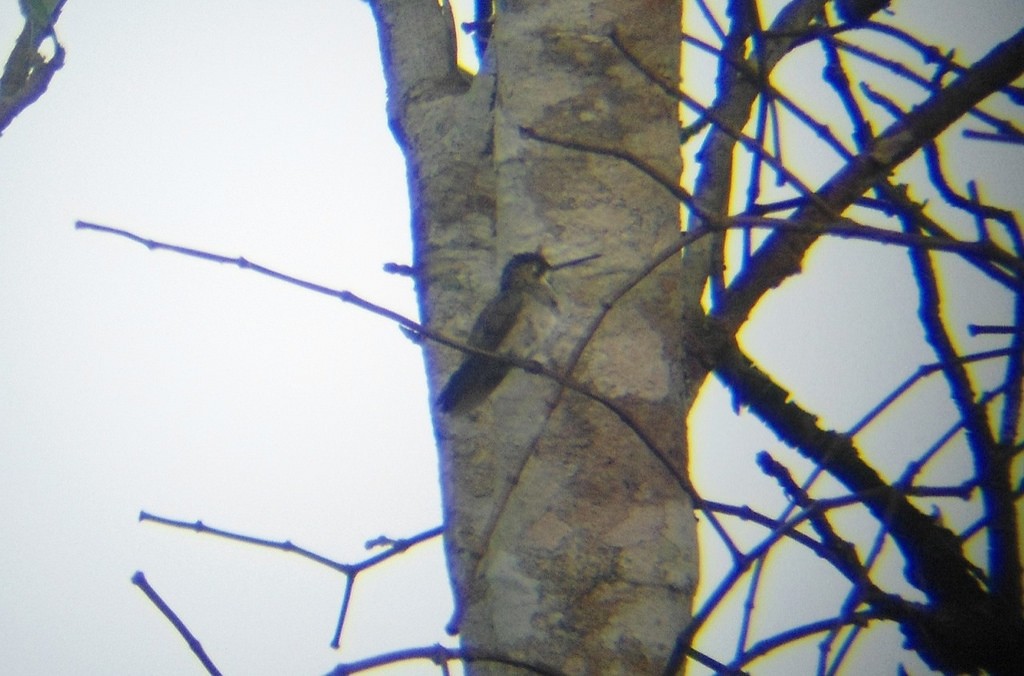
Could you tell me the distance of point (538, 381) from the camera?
108 centimetres

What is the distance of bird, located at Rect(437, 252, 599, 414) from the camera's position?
1093mm

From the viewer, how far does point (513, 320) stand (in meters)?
1.12

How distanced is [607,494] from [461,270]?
16.7 inches

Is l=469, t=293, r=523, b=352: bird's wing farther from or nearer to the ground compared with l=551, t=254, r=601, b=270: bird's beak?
nearer to the ground

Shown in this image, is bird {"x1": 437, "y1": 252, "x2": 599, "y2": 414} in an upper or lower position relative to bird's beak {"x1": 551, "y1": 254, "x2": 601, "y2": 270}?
lower

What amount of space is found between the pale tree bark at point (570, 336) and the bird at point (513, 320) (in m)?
0.02

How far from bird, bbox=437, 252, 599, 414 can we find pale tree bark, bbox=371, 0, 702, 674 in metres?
0.02

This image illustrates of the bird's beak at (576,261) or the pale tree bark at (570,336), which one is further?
the bird's beak at (576,261)

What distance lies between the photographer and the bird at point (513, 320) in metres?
1.09

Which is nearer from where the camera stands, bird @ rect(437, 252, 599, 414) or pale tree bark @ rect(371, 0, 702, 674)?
pale tree bark @ rect(371, 0, 702, 674)

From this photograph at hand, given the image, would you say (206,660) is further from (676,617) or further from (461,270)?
(461,270)

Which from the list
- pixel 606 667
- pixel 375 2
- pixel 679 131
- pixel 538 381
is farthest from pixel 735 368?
pixel 375 2

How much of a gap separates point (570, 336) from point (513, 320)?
81 mm

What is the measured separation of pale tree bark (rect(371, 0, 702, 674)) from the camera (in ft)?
3.25
